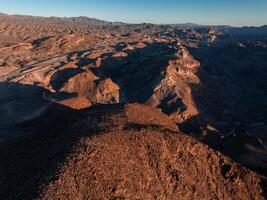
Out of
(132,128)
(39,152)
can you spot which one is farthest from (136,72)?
(39,152)

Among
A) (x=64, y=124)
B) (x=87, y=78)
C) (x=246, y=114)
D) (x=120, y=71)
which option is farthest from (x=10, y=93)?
(x=246, y=114)

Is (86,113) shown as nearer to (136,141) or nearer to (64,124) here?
(64,124)

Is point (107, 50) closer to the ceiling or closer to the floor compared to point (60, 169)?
closer to the floor

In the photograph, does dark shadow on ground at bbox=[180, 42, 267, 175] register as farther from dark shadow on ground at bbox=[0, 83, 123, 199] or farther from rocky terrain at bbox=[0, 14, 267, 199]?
dark shadow on ground at bbox=[0, 83, 123, 199]

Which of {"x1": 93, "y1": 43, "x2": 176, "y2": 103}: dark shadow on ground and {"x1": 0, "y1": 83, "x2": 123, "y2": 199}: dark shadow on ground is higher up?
{"x1": 0, "y1": 83, "x2": 123, "y2": 199}: dark shadow on ground

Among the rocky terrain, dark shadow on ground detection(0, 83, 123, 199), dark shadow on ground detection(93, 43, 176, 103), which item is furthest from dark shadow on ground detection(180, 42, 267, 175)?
dark shadow on ground detection(0, 83, 123, 199)

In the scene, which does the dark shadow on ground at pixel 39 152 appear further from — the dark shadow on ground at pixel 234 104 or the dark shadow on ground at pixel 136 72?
the dark shadow on ground at pixel 136 72

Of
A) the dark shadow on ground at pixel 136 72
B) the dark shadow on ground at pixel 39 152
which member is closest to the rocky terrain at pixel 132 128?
the dark shadow on ground at pixel 39 152

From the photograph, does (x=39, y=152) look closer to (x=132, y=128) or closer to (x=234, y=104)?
(x=132, y=128)
